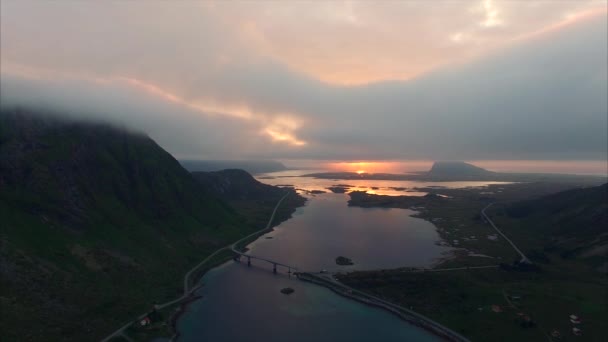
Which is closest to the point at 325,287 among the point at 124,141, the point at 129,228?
the point at 129,228

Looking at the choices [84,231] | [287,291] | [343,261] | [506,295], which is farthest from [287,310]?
[84,231]

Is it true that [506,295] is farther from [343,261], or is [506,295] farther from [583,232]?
[583,232]

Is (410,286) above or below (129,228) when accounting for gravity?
below

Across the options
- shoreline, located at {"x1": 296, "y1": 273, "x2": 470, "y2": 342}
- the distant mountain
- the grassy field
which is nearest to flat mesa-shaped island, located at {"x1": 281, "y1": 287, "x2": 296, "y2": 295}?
shoreline, located at {"x1": 296, "y1": 273, "x2": 470, "y2": 342}

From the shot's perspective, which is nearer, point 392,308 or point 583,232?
point 392,308

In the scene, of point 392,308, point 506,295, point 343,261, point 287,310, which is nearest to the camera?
point 287,310

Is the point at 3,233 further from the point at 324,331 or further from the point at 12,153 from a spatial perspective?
the point at 324,331

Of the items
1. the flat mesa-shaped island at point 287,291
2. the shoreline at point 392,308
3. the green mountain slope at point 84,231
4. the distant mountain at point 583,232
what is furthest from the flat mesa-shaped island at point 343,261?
the distant mountain at point 583,232

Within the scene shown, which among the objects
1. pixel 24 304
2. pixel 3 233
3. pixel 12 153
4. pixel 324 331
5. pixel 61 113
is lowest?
pixel 324 331
